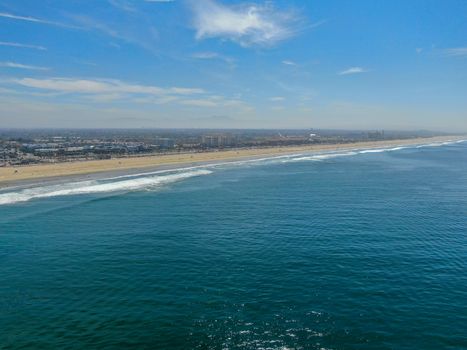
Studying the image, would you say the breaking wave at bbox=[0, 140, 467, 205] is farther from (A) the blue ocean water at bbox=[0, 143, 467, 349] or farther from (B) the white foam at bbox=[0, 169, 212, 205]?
(A) the blue ocean water at bbox=[0, 143, 467, 349]

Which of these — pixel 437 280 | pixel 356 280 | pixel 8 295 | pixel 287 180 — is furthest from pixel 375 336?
pixel 287 180

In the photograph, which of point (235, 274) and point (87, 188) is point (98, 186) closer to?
point (87, 188)

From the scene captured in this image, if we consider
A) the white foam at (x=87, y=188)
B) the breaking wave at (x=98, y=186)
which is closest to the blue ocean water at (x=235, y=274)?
the white foam at (x=87, y=188)

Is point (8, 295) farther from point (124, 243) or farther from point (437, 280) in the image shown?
point (437, 280)

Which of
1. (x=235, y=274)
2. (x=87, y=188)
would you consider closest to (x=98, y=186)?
(x=87, y=188)

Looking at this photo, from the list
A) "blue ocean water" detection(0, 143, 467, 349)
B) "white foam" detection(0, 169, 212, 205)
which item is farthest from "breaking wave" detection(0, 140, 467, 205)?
"blue ocean water" detection(0, 143, 467, 349)

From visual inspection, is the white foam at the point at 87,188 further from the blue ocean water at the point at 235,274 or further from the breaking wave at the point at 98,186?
the blue ocean water at the point at 235,274
